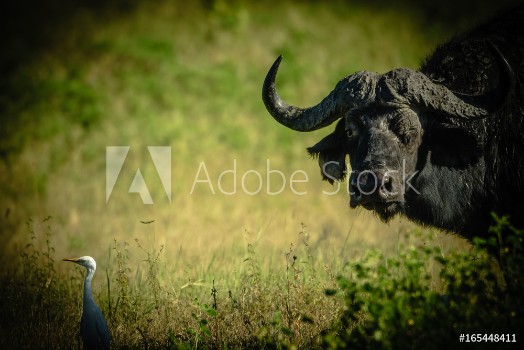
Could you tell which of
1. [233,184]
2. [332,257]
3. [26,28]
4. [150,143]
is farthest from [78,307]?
[26,28]

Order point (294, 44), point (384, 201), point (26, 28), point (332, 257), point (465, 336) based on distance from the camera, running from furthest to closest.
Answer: point (26, 28) < point (294, 44) < point (332, 257) < point (384, 201) < point (465, 336)

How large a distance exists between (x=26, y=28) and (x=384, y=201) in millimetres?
16170

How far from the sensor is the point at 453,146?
5082 millimetres

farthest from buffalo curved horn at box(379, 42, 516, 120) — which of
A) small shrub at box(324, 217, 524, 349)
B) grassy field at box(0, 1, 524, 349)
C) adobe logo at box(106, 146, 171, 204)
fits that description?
adobe logo at box(106, 146, 171, 204)

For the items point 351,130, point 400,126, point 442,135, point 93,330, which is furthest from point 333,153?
point 93,330

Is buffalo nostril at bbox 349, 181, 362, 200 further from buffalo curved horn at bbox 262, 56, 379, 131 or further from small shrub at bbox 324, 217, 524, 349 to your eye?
small shrub at bbox 324, 217, 524, 349

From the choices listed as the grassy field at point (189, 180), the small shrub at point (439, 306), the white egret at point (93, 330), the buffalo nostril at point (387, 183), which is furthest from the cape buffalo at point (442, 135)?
the white egret at point (93, 330)

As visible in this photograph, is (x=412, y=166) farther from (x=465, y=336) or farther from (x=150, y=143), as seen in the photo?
(x=150, y=143)

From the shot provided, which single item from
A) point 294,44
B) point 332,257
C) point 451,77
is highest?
point 294,44

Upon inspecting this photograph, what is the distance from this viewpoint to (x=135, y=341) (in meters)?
4.88

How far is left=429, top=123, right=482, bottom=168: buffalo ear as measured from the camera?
16.4 feet

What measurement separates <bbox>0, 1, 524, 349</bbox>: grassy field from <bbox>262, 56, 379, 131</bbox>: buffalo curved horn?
2.91ft

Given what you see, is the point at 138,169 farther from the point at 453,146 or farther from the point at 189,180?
the point at 453,146

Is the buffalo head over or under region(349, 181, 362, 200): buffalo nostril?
over
